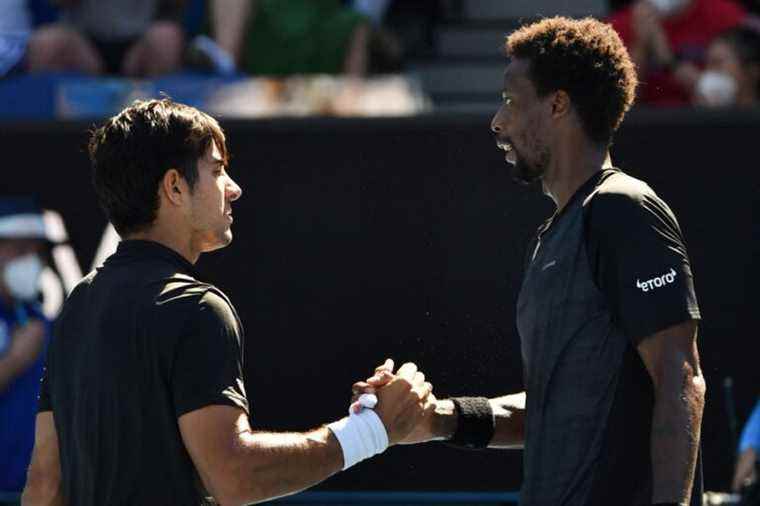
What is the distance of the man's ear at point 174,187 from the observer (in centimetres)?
341

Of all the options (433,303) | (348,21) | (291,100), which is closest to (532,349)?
(433,303)

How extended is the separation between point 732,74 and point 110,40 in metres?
3.27

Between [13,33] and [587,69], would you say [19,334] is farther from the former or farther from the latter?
[587,69]

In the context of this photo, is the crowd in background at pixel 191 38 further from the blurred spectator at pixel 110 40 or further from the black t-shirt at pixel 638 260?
the black t-shirt at pixel 638 260

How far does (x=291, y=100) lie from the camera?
705 centimetres

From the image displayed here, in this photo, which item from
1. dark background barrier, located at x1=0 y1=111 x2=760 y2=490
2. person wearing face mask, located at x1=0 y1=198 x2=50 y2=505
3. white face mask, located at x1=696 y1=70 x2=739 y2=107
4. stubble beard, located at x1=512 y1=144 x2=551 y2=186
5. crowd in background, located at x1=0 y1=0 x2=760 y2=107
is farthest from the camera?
crowd in background, located at x1=0 y1=0 x2=760 y2=107

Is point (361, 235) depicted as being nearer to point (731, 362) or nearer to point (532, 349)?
point (731, 362)

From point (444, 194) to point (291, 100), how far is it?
1357 millimetres

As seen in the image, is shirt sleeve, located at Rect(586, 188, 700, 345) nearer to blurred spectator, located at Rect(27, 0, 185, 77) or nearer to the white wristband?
the white wristband

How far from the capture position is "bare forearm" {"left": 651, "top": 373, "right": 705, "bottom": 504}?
324 cm

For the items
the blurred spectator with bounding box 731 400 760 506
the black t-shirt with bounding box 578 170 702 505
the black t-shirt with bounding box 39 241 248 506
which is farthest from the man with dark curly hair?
the blurred spectator with bounding box 731 400 760 506

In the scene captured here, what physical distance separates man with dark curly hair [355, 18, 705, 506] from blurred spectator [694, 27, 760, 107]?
4.05 meters

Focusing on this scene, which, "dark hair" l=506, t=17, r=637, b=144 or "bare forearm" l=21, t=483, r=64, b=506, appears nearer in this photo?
"bare forearm" l=21, t=483, r=64, b=506

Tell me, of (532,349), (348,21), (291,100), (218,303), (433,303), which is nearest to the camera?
(218,303)
